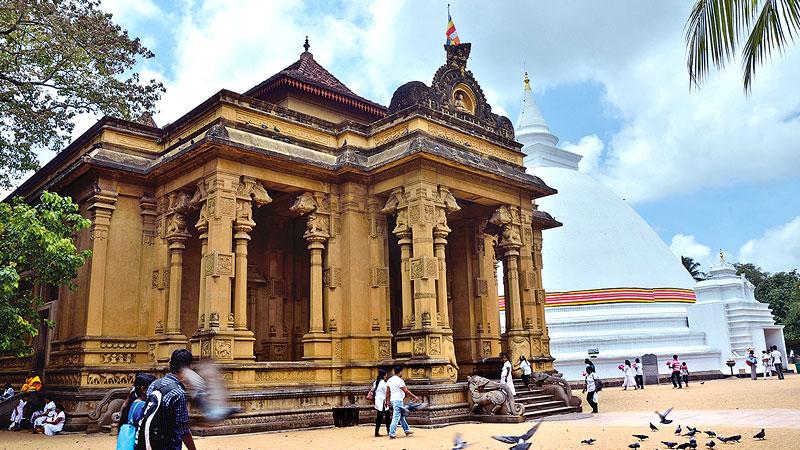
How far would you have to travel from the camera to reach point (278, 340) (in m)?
18.8

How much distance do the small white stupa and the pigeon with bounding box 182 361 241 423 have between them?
3081cm

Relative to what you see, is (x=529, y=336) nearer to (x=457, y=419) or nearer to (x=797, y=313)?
(x=457, y=419)

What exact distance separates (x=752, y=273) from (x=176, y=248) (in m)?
57.2

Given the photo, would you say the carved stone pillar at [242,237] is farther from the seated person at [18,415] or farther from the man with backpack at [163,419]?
the man with backpack at [163,419]

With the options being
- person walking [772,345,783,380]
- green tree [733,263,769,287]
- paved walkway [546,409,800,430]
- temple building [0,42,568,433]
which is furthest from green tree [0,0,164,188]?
green tree [733,263,769,287]

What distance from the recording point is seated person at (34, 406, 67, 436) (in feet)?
47.3

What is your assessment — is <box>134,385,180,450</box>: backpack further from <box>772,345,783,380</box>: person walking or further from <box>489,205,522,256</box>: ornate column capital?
<box>772,345,783,380</box>: person walking

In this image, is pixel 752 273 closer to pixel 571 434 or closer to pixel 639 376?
pixel 639 376

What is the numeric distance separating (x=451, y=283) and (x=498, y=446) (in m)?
9.25

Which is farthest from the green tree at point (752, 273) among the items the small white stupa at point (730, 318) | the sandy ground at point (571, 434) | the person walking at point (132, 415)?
the person walking at point (132, 415)

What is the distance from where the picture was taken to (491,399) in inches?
579

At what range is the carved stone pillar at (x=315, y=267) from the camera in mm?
16078

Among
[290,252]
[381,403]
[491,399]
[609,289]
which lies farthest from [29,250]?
[609,289]

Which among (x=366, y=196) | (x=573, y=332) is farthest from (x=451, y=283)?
Result: (x=573, y=332)
